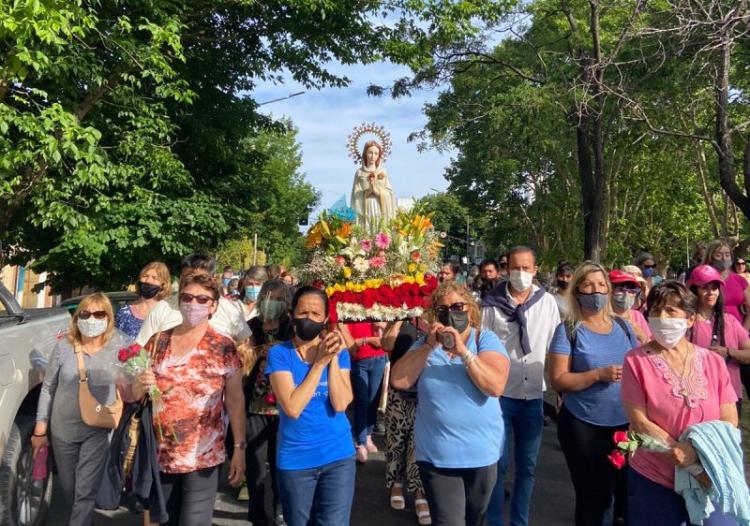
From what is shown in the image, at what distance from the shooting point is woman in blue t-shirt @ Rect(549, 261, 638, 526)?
3.77m

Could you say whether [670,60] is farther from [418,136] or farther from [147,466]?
[147,466]

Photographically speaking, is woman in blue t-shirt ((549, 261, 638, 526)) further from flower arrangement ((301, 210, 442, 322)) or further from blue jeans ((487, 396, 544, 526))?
flower arrangement ((301, 210, 442, 322))

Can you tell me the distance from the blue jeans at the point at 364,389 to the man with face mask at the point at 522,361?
6.48 feet

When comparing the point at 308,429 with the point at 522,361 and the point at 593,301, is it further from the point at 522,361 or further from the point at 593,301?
the point at 593,301

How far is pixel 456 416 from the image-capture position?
3.28 m

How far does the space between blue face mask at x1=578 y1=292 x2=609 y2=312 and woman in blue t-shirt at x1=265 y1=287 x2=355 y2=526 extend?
159 cm

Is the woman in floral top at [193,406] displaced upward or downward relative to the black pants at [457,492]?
upward

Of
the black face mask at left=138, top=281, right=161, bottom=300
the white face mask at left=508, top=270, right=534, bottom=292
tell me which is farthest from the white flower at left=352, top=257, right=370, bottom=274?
the black face mask at left=138, top=281, right=161, bottom=300

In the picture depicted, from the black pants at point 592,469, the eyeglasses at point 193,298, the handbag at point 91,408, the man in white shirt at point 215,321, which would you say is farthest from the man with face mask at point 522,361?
the handbag at point 91,408

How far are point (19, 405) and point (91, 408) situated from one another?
2.35 ft

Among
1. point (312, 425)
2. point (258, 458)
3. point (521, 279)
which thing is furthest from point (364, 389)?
point (312, 425)

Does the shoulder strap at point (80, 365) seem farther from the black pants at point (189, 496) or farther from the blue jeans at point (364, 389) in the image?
the blue jeans at point (364, 389)

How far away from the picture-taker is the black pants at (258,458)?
4.44 metres

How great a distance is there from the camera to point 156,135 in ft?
35.4
